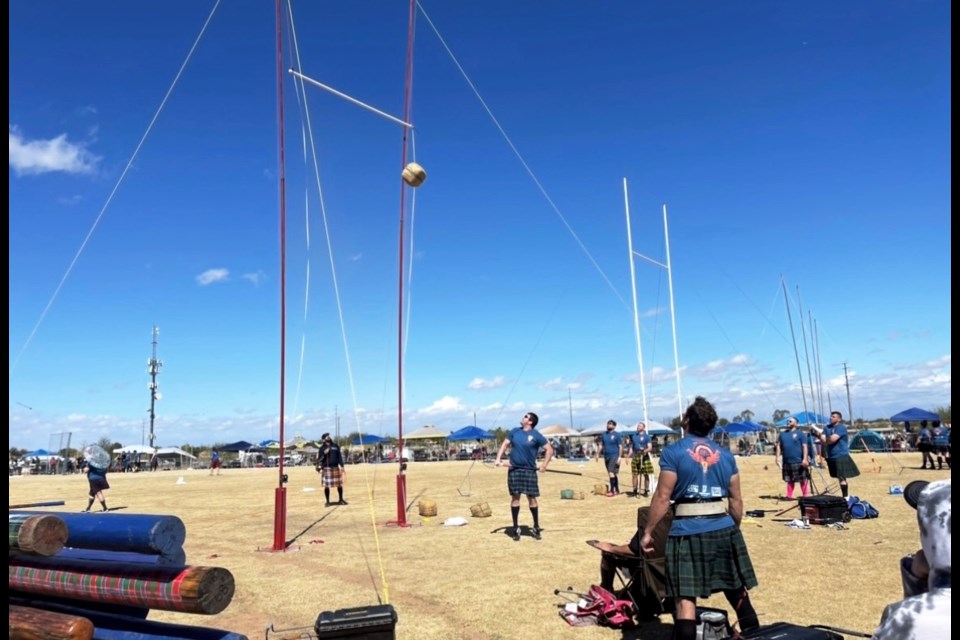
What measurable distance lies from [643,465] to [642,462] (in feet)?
0.29

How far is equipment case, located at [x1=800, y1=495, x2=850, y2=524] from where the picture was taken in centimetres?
1041

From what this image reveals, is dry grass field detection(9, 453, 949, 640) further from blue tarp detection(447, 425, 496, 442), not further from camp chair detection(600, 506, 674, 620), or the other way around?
blue tarp detection(447, 425, 496, 442)

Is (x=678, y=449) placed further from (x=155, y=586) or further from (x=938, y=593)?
(x=155, y=586)

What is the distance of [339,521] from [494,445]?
166 feet

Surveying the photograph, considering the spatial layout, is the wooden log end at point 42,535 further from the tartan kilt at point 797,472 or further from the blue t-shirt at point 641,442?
the blue t-shirt at point 641,442

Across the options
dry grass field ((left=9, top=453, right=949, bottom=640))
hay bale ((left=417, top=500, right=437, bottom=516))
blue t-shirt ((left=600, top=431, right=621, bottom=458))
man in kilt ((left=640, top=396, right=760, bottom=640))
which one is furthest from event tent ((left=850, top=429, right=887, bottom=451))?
man in kilt ((left=640, top=396, right=760, bottom=640))

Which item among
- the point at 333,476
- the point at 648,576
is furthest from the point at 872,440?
the point at 648,576

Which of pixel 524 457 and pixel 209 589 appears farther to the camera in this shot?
pixel 524 457

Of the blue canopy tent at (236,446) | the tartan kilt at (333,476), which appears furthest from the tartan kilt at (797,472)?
the blue canopy tent at (236,446)

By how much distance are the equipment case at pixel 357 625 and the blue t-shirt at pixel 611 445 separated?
12152 mm

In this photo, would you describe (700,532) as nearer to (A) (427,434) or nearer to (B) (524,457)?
(B) (524,457)

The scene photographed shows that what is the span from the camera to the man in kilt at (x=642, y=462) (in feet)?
52.7

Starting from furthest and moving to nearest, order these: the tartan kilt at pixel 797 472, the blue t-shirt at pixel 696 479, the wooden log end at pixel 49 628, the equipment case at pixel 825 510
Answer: the tartan kilt at pixel 797 472 < the equipment case at pixel 825 510 < the blue t-shirt at pixel 696 479 < the wooden log end at pixel 49 628

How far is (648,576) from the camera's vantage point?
530cm
